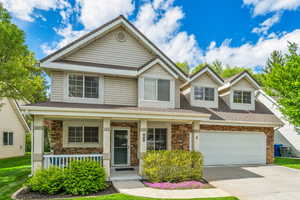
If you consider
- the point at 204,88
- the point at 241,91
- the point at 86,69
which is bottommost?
the point at 241,91

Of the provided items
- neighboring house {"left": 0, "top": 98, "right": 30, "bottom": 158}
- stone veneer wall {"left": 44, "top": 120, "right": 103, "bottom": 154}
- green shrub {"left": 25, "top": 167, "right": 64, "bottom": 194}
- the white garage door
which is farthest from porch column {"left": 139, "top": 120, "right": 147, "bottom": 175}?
neighboring house {"left": 0, "top": 98, "right": 30, "bottom": 158}

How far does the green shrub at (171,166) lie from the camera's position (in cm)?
916

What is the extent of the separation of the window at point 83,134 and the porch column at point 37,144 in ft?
8.75

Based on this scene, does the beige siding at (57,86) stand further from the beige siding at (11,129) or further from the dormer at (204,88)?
the beige siding at (11,129)

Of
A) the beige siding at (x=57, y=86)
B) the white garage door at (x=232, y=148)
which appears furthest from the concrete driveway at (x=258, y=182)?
the beige siding at (x=57, y=86)

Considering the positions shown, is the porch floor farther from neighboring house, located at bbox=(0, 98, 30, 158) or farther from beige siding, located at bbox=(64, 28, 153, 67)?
neighboring house, located at bbox=(0, 98, 30, 158)

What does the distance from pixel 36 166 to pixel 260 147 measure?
13.7m

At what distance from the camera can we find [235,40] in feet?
82.3

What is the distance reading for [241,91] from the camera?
49.3 ft

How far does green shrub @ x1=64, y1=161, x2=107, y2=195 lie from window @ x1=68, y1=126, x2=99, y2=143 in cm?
317

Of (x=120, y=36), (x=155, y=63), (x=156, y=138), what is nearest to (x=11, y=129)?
(x=120, y=36)

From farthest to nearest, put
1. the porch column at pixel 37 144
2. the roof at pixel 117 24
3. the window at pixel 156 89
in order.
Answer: the window at pixel 156 89, the roof at pixel 117 24, the porch column at pixel 37 144

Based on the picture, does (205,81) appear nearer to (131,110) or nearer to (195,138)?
(195,138)

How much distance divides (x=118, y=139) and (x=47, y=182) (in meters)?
4.86
